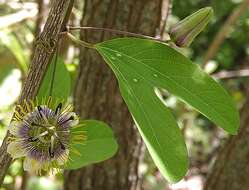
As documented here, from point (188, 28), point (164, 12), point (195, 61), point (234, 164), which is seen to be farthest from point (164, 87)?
point (195, 61)

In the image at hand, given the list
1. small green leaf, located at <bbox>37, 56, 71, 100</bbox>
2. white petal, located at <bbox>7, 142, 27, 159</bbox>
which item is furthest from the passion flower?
small green leaf, located at <bbox>37, 56, 71, 100</bbox>

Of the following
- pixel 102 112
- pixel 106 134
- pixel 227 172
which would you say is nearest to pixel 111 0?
pixel 102 112

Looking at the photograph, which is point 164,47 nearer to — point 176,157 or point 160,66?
point 160,66

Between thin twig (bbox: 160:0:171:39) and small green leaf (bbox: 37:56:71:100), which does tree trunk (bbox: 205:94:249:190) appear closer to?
thin twig (bbox: 160:0:171:39)

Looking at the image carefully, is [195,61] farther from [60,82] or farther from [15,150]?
[15,150]

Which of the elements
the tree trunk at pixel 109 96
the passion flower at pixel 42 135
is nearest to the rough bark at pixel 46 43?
the passion flower at pixel 42 135

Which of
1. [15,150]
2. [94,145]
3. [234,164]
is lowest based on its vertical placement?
[234,164]
